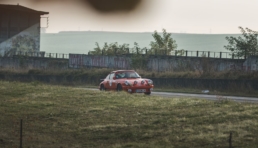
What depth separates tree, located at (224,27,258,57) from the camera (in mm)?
45656

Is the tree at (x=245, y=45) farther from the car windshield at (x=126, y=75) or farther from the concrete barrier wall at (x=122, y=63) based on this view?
the car windshield at (x=126, y=75)

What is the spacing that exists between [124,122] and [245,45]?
98.6 feet

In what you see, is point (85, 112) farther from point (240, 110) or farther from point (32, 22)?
point (32, 22)

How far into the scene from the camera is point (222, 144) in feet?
45.2

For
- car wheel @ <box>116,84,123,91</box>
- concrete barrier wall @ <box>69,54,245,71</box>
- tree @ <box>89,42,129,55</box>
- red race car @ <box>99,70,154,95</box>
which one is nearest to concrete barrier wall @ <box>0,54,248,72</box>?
concrete barrier wall @ <box>69,54,245,71</box>

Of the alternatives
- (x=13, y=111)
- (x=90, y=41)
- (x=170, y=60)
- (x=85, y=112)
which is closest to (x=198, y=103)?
(x=85, y=112)

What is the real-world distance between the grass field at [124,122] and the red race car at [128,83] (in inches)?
217

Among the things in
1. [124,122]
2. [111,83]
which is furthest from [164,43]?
[124,122]

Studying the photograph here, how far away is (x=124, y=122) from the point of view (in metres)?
18.0

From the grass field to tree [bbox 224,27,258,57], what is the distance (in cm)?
2292

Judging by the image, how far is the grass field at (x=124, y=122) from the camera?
48.8 ft

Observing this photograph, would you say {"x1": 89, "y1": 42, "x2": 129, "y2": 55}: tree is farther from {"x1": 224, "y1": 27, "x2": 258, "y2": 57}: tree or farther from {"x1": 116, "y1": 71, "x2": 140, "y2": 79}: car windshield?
{"x1": 116, "y1": 71, "x2": 140, "y2": 79}: car windshield

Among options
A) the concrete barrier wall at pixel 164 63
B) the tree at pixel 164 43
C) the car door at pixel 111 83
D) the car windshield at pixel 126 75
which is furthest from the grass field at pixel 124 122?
the tree at pixel 164 43

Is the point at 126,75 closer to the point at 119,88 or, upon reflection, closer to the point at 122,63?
the point at 119,88
